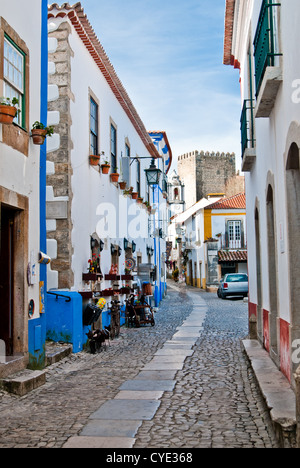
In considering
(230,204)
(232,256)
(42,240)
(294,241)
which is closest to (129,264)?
(42,240)

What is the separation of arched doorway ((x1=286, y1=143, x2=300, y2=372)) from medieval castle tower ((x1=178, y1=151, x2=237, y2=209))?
62719 mm

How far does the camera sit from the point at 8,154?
714 cm

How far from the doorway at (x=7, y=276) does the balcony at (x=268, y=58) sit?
145 inches

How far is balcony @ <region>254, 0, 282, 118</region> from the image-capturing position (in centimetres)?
594

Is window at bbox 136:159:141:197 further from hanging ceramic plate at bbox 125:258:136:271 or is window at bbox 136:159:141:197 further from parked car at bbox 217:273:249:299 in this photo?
parked car at bbox 217:273:249:299

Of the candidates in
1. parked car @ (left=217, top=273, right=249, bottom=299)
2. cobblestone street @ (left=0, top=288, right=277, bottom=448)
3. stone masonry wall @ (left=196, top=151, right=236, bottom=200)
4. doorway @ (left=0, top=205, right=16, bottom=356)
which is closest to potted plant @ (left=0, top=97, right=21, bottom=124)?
doorway @ (left=0, top=205, right=16, bottom=356)

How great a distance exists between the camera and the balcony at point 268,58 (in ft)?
19.5

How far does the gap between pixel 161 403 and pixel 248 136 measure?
615 centimetres

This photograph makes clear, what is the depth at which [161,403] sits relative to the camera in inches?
239

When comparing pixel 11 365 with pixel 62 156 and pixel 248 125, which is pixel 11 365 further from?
pixel 248 125
